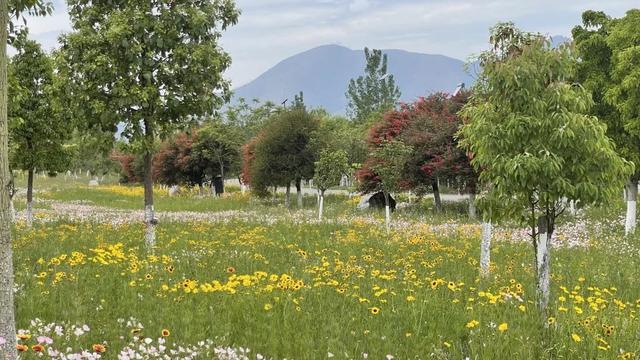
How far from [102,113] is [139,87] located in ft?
4.00

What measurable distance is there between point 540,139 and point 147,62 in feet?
34.6

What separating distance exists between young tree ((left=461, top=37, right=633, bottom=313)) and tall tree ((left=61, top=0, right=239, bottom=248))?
29.2 feet

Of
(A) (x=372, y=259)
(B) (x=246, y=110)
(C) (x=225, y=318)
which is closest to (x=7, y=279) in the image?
(C) (x=225, y=318)

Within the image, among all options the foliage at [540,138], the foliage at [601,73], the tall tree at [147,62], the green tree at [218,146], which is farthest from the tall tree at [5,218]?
the green tree at [218,146]

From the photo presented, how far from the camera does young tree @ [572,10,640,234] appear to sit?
23938 millimetres

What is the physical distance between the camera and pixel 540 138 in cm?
848

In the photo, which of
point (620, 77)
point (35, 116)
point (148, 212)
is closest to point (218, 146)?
point (35, 116)

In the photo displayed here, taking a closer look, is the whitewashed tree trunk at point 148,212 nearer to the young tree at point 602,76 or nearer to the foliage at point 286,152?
the young tree at point 602,76

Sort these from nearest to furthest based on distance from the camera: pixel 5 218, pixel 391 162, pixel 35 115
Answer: pixel 5 218
pixel 35 115
pixel 391 162

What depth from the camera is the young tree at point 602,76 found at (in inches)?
942

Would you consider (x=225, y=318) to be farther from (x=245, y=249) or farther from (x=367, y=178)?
(x=367, y=178)

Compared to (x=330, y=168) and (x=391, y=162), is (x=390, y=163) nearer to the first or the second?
(x=391, y=162)

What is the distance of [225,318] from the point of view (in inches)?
314

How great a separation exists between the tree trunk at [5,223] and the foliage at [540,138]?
21.6 feet
